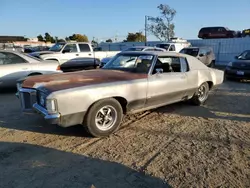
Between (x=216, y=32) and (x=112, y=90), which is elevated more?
(x=216, y=32)

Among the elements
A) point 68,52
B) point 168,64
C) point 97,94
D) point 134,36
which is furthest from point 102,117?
point 134,36

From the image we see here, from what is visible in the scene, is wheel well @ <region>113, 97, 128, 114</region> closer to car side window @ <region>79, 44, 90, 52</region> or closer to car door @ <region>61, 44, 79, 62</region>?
car door @ <region>61, 44, 79, 62</region>

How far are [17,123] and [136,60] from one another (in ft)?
9.43

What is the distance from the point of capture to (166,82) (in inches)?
194

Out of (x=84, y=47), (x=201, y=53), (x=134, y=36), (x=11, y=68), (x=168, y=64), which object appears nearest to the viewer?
(x=168, y=64)

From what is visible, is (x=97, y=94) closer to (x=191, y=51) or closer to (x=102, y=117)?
(x=102, y=117)

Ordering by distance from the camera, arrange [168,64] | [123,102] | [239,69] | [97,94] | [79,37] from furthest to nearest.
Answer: [79,37] → [239,69] → [168,64] → [123,102] → [97,94]

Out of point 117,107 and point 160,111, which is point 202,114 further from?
point 117,107

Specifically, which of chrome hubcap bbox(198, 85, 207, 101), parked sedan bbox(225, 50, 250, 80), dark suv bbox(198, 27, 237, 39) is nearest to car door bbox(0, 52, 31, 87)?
chrome hubcap bbox(198, 85, 207, 101)

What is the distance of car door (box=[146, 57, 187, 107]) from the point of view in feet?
15.4

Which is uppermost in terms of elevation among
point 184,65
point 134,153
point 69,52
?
point 69,52

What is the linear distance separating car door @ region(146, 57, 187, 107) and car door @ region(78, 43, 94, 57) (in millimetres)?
8167

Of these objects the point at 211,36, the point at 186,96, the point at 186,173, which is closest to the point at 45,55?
the point at 186,96

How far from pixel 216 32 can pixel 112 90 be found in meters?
24.9
